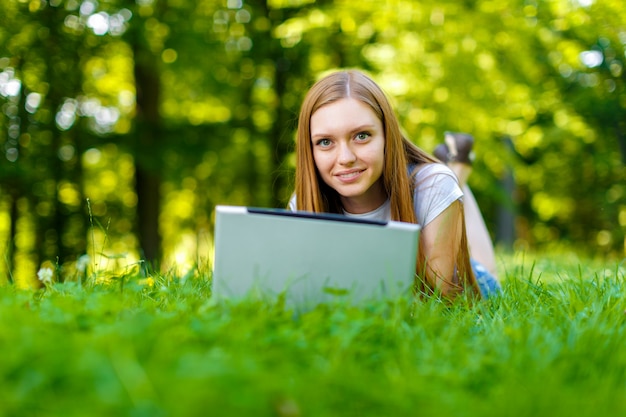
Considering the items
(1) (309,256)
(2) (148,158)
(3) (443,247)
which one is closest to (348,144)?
(3) (443,247)

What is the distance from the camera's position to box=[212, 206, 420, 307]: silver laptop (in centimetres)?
171

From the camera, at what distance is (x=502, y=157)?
26.0 feet

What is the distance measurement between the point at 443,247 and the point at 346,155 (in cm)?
57

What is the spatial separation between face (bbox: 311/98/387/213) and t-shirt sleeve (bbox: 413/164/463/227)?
0.23 m

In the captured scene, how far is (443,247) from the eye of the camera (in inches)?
101

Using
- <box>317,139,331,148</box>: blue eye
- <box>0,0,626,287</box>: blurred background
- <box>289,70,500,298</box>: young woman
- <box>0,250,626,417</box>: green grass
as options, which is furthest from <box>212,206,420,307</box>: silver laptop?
<box>0,0,626,287</box>: blurred background

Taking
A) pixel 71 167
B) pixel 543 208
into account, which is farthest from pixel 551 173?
pixel 71 167

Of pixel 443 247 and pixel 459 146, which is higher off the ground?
pixel 459 146

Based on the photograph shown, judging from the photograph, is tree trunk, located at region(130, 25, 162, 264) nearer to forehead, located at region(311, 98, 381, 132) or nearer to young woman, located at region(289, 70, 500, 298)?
young woman, located at region(289, 70, 500, 298)

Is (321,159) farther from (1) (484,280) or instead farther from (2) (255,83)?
(2) (255,83)

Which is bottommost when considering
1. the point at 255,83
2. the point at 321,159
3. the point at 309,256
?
the point at 309,256

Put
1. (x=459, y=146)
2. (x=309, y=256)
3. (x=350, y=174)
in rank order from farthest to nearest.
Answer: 1. (x=459, y=146)
2. (x=350, y=174)
3. (x=309, y=256)

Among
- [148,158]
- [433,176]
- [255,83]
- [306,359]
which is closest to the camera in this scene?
[306,359]

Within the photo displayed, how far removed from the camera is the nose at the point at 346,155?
260cm
